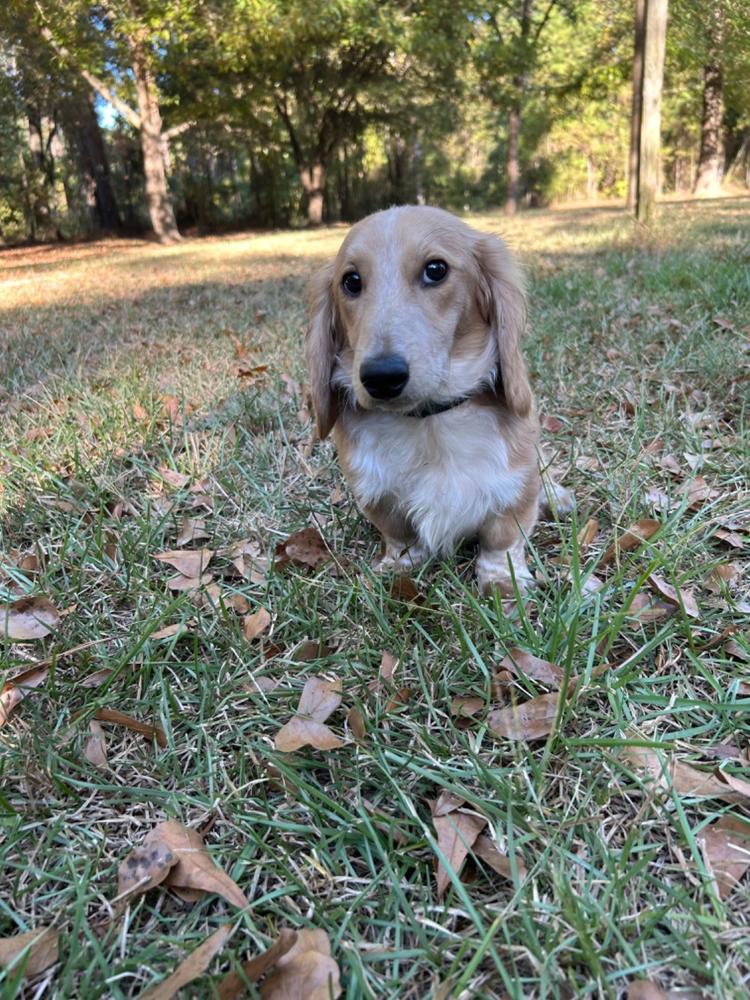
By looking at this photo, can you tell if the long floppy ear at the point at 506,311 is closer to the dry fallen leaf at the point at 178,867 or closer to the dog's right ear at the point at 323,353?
the dog's right ear at the point at 323,353

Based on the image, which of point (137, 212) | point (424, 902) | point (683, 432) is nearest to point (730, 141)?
point (137, 212)

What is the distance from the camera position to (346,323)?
208cm

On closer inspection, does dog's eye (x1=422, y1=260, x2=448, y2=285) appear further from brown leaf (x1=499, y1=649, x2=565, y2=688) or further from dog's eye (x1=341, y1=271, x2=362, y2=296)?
brown leaf (x1=499, y1=649, x2=565, y2=688)

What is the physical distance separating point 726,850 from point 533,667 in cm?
50

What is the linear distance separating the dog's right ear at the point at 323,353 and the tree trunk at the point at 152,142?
54.9 ft

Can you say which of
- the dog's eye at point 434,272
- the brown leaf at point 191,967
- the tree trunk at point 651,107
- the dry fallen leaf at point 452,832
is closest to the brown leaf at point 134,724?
the brown leaf at point 191,967

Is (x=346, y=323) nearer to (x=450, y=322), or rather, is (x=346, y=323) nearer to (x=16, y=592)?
(x=450, y=322)

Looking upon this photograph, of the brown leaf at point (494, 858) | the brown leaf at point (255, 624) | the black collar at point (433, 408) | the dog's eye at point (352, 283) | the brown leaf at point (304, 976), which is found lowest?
the brown leaf at point (494, 858)

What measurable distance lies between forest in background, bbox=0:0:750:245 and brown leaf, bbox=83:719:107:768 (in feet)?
39.7

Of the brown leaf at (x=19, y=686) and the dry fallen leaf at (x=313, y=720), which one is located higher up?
the brown leaf at (x=19, y=686)

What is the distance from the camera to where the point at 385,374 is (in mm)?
1676

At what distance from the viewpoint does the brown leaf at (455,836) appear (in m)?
1.10

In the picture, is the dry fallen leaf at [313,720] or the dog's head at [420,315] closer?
the dry fallen leaf at [313,720]

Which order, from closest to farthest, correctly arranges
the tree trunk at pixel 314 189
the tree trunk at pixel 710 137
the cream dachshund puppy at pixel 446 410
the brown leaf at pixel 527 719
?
the brown leaf at pixel 527 719 < the cream dachshund puppy at pixel 446 410 < the tree trunk at pixel 710 137 < the tree trunk at pixel 314 189
